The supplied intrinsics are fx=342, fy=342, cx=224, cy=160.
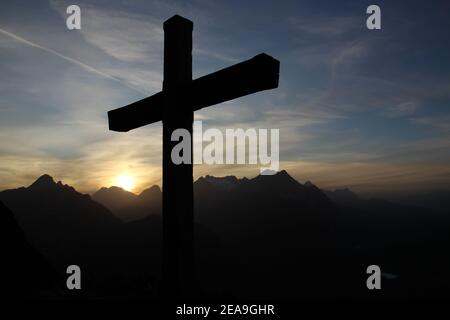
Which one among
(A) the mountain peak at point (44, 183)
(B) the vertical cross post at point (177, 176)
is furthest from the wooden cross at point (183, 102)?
(A) the mountain peak at point (44, 183)

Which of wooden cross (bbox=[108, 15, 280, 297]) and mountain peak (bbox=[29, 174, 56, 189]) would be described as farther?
mountain peak (bbox=[29, 174, 56, 189])

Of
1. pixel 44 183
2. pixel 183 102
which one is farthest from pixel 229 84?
pixel 44 183

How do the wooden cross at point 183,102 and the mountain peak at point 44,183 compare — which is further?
the mountain peak at point 44,183

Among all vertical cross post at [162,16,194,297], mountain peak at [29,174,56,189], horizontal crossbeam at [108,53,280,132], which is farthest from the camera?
mountain peak at [29,174,56,189]

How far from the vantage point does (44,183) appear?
193m

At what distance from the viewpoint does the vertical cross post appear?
2.46m

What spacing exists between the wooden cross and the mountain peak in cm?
20944

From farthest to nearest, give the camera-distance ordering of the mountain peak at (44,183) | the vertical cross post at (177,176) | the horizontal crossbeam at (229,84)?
the mountain peak at (44,183)
the vertical cross post at (177,176)
the horizontal crossbeam at (229,84)

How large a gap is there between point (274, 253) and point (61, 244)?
10446cm

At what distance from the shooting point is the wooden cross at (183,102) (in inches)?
89.4

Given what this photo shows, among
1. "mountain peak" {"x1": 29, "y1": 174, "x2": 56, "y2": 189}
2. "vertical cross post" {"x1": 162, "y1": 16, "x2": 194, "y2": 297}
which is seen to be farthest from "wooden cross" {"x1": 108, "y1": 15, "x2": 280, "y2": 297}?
"mountain peak" {"x1": 29, "y1": 174, "x2": 56, "y2": 189}

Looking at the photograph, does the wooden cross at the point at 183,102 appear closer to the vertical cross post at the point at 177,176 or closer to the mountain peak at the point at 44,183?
the vertical cross post at the point at 177,176

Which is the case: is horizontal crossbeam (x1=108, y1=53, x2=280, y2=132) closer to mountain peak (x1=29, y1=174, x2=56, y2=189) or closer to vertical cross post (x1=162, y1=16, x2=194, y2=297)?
vertical cross post (x1=162, y1=16, x2=194, y2=297)

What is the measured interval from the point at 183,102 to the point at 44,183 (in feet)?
711
